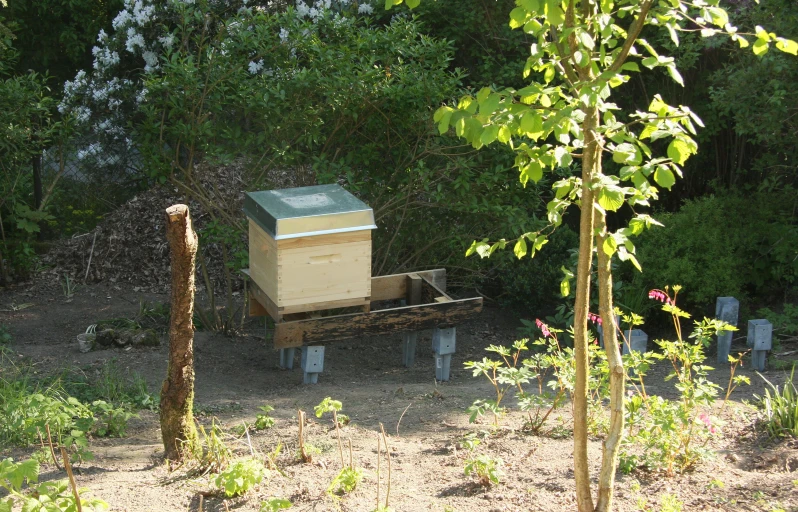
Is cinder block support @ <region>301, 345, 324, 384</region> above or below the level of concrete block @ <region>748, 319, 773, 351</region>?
below

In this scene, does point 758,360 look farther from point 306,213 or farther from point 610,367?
point 610,367

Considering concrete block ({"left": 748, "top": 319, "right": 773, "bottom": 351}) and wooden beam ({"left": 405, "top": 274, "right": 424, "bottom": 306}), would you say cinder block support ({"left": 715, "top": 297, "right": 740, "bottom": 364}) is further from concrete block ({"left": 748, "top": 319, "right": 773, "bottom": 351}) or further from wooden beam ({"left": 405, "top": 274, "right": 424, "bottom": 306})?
wooden beam ({"left": 405, "top": 274, "right": 424, "bottom": 306})

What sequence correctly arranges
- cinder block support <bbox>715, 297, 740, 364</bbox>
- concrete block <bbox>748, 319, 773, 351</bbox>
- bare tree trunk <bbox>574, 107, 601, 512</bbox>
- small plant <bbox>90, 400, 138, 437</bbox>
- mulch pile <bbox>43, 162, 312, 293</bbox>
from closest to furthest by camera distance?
bare tree trunk <bbox>574, 107, 601, 512</bbox>
small plant <bbox>90, 400, 138, 437</bbox>
concrete block <bbox>748, 319, 773, 351</bbox>
cinder block support <bbox>715, 297, 740, 364</bbox>
mulch pile <bbox>43, 162, 312, 293</bbox>

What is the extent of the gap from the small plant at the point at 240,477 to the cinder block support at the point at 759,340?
3.82 meters

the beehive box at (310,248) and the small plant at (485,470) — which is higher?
the beehive box at (310,248)

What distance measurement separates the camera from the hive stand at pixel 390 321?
5.48 meters

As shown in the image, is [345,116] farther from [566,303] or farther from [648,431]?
[648,431]

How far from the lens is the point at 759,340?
5.78 m

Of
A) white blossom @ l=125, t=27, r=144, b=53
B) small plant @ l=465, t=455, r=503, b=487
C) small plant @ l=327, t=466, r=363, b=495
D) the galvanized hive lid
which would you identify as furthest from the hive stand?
white blossom @ l=125, t=27, r=144, b=53

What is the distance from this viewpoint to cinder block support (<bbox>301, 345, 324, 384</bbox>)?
5617mm

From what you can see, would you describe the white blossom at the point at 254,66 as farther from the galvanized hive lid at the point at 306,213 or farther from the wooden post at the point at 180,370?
the wooden post at the point at 180,370

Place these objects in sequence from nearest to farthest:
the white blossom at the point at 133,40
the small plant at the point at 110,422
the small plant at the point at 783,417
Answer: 1. the small plant at the point at 783,417
2. the small plant at the point at 110,422
3. the white blossom at the point at 133,40

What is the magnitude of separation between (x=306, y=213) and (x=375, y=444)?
1460mm

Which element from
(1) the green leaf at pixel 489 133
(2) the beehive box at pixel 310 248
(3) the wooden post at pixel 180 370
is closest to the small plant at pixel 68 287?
(2) the beehive box at pixel 310 248
